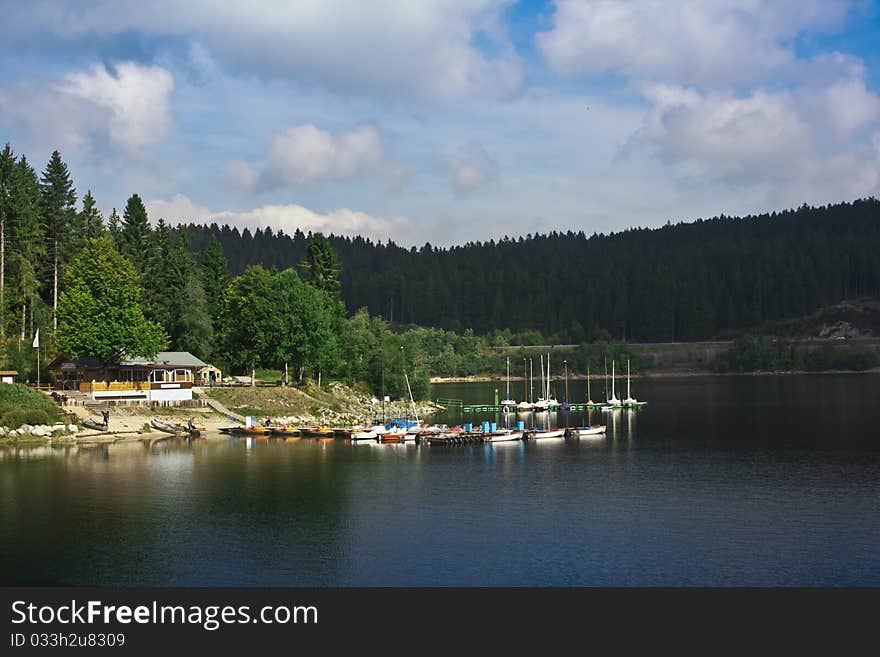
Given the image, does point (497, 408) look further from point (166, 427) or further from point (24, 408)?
point (24, 408)

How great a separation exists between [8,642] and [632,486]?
43.5 metres

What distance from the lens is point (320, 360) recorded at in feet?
372

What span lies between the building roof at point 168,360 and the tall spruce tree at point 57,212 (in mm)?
17796

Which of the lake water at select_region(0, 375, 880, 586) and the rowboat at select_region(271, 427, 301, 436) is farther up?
the rowboat at select_region(271, 427, 301, 436)

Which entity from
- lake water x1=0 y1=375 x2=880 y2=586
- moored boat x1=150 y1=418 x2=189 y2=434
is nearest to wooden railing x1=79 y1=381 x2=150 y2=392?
moored boat x1=150 y1=418 x2=189 y2=434

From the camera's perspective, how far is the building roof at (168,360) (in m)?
99.0

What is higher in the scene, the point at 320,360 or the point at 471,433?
the point at 320,360

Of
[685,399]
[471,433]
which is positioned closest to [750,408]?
[685,399]

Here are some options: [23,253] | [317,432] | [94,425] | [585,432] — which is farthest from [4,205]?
[585,432]

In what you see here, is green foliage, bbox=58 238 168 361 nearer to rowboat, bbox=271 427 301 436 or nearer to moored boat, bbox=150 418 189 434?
moored boat, bbox=150 418 189 434

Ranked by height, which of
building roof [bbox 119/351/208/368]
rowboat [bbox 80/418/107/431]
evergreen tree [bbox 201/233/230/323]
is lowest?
rowboat [bbox 80/418/107/431]

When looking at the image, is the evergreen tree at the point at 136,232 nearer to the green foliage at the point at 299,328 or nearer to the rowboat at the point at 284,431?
the green foliage at the point at 299,328

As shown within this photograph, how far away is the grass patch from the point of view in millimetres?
82188

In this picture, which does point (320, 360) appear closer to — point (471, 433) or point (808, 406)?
point (471, 433)
